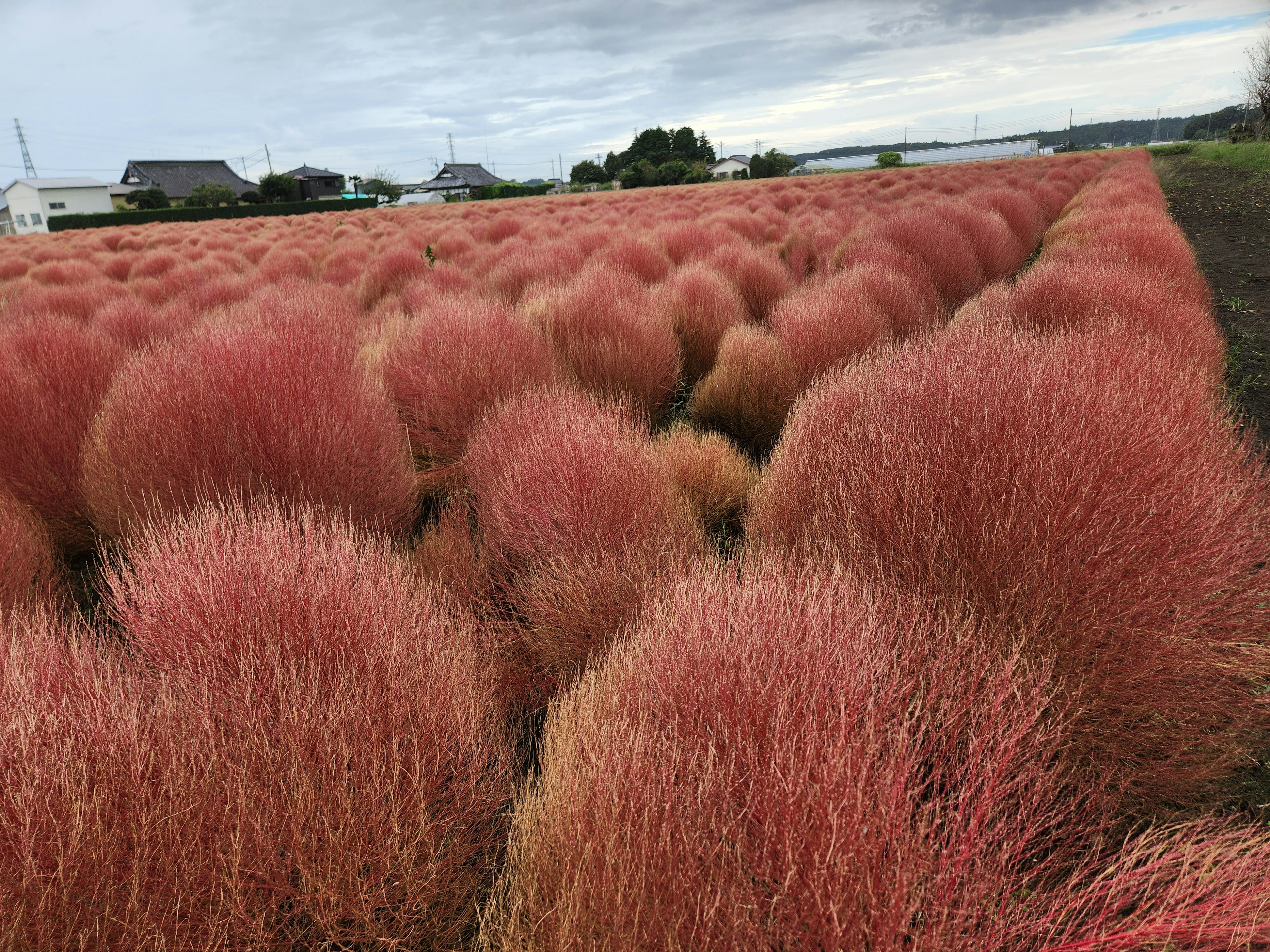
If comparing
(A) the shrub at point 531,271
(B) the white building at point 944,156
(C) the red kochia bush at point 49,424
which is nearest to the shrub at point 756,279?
(A) the shrub at point 531,271

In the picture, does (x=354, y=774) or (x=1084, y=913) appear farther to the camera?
(x=354, y=774)

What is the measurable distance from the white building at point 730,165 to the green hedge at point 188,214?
30.5m

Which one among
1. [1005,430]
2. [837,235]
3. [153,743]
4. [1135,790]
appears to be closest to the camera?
[153,743]

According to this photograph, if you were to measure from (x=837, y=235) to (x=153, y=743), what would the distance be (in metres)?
9.66

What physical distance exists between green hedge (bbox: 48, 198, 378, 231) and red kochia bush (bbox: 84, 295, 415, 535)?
30.6 metres

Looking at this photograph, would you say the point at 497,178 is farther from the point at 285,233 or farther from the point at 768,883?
the point at 768,883

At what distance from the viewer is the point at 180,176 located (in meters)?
49.8

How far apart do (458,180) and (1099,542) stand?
67.5 m

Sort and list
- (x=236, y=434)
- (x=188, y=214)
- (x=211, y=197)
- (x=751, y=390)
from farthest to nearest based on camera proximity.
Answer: (x=211, y=197) < (x=188, y=214) < (x=751, y=390) < (x=236, y=434)

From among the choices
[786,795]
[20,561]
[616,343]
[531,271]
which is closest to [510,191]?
[531,271]

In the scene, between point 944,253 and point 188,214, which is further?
point 188,214

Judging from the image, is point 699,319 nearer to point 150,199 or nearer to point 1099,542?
point 1099,542

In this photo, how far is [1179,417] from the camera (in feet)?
6.57

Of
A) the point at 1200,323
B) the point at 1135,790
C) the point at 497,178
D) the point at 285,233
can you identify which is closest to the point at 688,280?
the point at 1200,323
